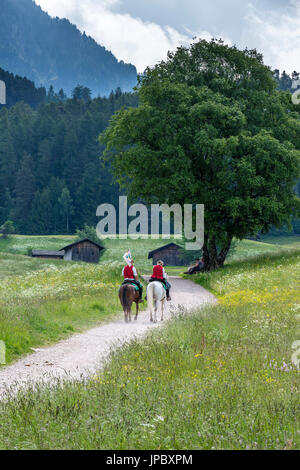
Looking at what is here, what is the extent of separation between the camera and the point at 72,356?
11820 mm

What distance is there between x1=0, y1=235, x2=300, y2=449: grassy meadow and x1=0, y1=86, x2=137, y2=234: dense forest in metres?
115

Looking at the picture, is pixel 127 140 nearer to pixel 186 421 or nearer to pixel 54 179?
pixel 186 421

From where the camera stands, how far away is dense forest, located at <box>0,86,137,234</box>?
126062mm

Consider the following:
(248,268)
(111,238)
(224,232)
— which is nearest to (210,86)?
(224,232)

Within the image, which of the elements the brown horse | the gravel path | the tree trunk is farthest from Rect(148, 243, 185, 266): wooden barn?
the brown horse

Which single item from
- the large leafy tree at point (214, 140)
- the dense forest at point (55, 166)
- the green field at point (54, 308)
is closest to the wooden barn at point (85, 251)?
the large leafy tree at point (214, 140)

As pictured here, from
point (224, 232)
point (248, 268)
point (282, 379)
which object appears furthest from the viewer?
point (224, 232)

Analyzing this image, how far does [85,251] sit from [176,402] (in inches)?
2605

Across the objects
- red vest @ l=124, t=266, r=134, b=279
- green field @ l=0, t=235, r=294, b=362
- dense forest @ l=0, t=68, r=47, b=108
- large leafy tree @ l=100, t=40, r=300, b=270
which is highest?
dense forest @ l=0, t=68, r=47, b=108
